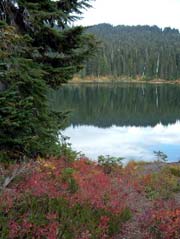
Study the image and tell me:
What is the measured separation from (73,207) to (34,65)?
4.65 m

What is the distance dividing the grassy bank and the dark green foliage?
0.76 metres

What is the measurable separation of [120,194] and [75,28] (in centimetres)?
442

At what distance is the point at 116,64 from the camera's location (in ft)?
483

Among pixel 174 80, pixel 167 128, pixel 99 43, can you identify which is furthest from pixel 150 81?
pixel 99 43

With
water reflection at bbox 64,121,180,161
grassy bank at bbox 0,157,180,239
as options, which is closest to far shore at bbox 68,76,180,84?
water reflection at bbox 64,121,180,161

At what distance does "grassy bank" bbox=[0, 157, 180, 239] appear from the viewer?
5699mm

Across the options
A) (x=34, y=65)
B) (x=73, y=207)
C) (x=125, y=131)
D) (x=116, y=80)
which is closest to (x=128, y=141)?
(x=125, y=131)

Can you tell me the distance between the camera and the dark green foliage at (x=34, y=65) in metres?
9.15

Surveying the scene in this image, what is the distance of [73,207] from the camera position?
6523 mm

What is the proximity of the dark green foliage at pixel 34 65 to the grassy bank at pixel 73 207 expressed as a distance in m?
0.76

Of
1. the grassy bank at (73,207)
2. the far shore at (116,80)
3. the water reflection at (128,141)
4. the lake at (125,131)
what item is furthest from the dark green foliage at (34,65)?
the far shore at (116,80)

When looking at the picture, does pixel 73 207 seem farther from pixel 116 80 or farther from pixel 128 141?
pixel 116 80

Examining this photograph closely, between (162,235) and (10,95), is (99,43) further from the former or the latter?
(162,235)

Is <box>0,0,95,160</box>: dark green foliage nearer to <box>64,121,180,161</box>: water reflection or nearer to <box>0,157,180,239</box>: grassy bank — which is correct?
<box>0,157,180,239</box>: grassy bank
